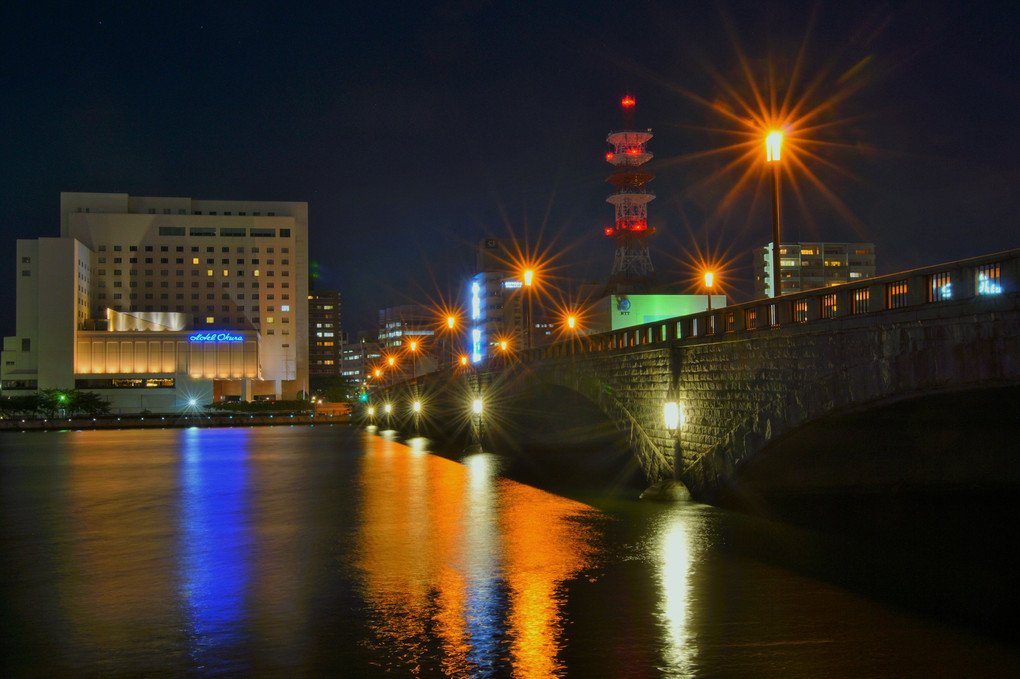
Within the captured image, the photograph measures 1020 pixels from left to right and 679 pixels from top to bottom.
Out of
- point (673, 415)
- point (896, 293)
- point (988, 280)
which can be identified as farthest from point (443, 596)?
point (673, 415)

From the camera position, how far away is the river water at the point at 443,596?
13.0 m

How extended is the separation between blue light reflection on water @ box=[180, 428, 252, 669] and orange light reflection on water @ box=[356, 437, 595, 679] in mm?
2472

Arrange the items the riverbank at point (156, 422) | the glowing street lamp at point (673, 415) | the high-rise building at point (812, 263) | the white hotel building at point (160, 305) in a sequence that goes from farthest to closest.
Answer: the high-rise building at point (812, 263), the white hotel building at point (160, 305), the riverbank at point (156, 422), the glowing street lamp at point (673, 415)

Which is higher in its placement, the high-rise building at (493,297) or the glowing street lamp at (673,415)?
the high-rise building at (493,297)

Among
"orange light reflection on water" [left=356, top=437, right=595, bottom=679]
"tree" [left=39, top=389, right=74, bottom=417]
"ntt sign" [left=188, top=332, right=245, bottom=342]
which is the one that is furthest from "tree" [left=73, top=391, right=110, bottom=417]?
"orange light reflection on water" [left=356, top=437, right=595, bottom=679]

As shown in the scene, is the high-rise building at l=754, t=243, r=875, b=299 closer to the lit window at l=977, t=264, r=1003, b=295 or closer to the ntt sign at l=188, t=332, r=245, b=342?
the ntt sign at l=188, t=332, r=245, b=342

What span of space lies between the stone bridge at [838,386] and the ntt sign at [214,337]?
5500 inches

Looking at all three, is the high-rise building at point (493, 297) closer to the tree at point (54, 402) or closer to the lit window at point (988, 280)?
the tree at point (54, 402)

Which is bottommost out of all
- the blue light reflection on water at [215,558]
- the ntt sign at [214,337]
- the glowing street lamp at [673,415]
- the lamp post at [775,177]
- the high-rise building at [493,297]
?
the blue light reflection on water at [215,558]

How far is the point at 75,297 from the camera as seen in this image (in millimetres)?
159375

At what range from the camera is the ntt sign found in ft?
541

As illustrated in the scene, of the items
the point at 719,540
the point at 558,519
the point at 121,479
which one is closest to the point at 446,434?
the point at 121,479

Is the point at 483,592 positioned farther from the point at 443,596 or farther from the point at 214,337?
the point at 214,337

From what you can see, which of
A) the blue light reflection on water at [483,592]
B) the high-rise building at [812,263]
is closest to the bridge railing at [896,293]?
the blue light reflection on water at [483,592]
